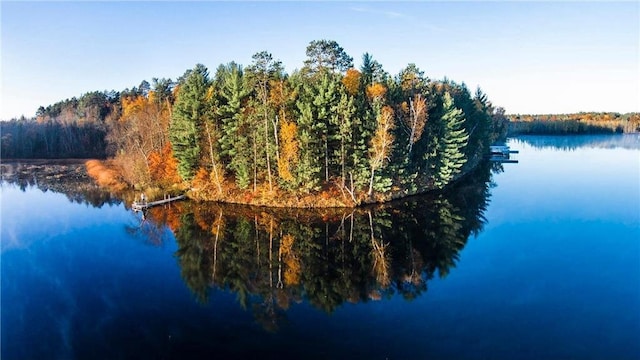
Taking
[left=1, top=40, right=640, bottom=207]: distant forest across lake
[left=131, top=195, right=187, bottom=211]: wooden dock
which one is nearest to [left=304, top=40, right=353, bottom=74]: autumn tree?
[left=1, top=40, right=640, bottom=207]: distant forest across lake

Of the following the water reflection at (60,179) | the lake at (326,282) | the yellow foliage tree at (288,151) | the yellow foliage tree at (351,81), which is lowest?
the lake at (326,282)

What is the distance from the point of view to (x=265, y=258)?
87.2 ft

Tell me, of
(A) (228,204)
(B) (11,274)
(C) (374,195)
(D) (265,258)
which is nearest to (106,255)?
(B) (11,274)

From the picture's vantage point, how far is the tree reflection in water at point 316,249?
847 inches

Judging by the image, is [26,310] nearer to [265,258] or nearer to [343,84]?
[265,258]

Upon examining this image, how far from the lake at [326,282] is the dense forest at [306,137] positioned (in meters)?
3.82

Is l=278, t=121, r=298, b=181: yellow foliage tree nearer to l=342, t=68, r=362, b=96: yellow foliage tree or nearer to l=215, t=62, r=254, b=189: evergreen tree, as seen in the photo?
l=215, t=62, r=254, b=189: evergreen tree

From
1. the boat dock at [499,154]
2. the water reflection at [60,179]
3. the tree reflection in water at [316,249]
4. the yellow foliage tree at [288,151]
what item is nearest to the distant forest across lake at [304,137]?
the yellow foliage tree at [288,151]

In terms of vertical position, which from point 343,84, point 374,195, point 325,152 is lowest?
point 374,195

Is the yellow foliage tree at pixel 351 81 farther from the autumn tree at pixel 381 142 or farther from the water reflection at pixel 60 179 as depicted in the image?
the water reflection at pixel 60 179

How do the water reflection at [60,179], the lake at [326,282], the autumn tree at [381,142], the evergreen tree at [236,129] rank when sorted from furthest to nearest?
the water reflection at [60,179] < the evergreen tree at [236,129] < the autumn tree at [381,142] < the lake at [326,282]

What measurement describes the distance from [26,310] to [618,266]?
33.8 m

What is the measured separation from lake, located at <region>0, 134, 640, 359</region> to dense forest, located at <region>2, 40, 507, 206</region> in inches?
150

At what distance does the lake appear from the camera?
54.1 feet
